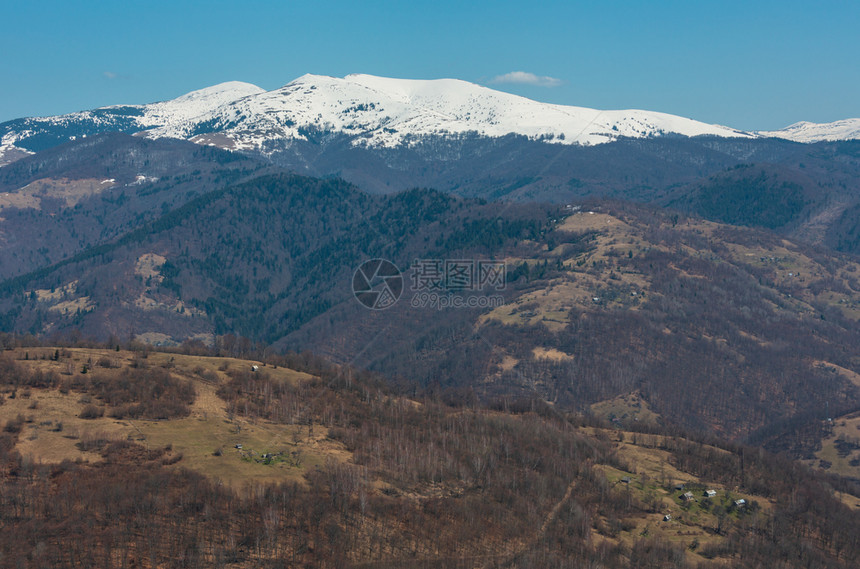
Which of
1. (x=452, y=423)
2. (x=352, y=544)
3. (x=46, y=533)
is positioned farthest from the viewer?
(x=452, y=423)

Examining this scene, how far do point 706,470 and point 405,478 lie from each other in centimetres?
7787

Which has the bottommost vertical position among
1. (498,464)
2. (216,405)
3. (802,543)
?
(802,543)

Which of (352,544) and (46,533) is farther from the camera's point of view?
(352,544)

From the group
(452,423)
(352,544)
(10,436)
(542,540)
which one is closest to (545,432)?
→ (452,423)

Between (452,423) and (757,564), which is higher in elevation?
(452,423)

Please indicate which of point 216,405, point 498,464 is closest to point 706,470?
point 498,464

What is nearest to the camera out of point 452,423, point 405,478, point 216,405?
point 405,478

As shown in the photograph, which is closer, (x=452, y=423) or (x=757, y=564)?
(x=757, y=564)

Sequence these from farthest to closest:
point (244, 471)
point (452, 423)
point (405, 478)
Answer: point (452, 423)
point (405, 478)
point (244, 471)

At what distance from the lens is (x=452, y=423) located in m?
168

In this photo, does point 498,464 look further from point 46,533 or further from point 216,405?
point 46,533

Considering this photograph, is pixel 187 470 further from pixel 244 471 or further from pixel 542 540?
pixel 542 540

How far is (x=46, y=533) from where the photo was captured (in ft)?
304

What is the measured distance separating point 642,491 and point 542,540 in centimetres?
3955
